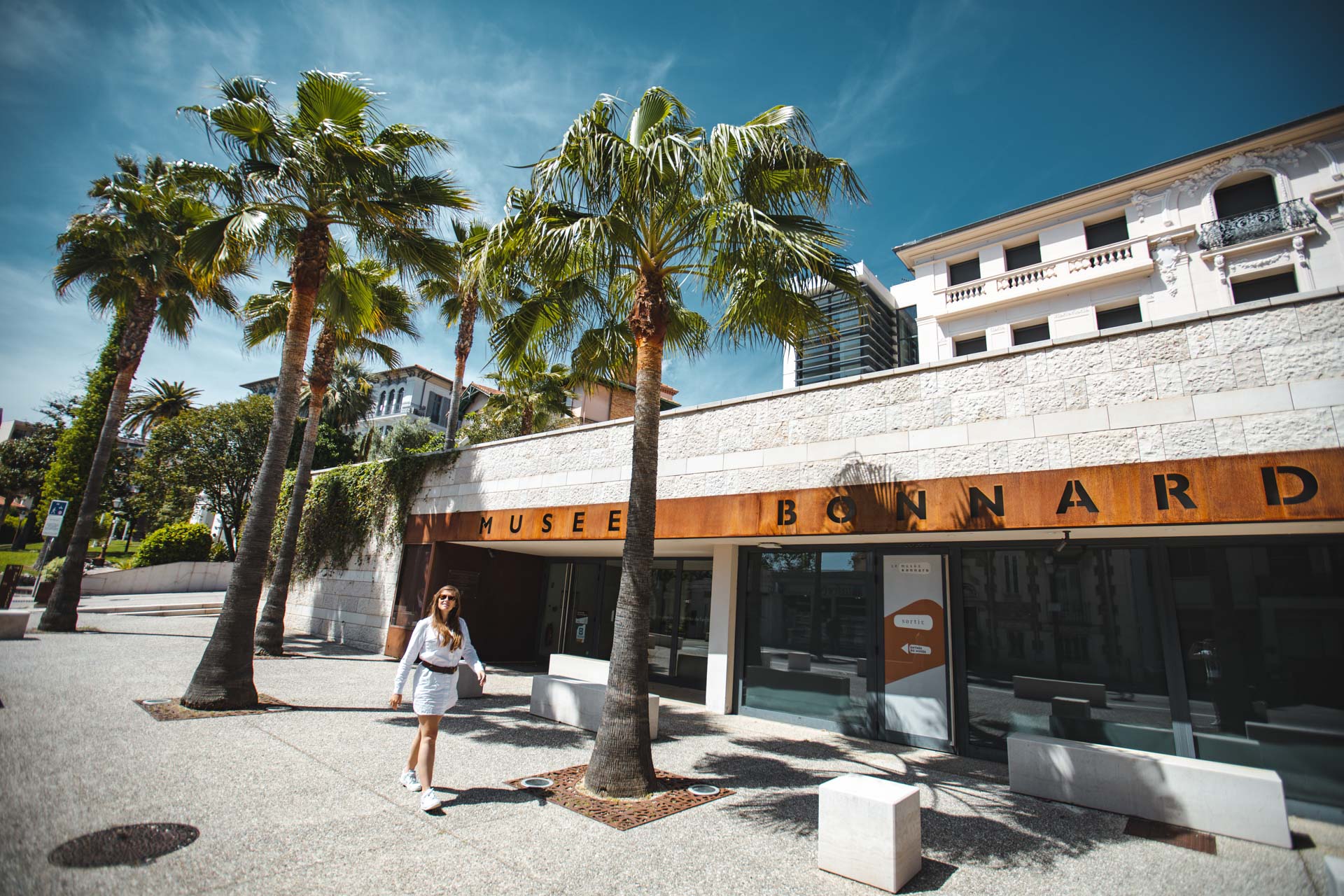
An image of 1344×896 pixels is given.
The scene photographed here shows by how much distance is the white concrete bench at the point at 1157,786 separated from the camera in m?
5.34

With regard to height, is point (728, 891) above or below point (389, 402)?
below

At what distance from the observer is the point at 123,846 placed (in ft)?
13.2

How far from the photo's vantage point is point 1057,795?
637cm

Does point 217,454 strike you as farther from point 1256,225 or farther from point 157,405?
point 1256,225

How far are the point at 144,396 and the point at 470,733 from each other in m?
42.8

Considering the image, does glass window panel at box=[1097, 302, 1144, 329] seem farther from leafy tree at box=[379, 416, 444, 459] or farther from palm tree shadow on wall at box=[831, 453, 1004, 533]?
leafy tree at box=[379, 416, 444, 459]

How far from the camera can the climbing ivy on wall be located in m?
16.4

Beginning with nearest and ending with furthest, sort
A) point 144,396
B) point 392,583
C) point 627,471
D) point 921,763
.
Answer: point 921,763 → point 627,471 → point 392,583 → point 144,396

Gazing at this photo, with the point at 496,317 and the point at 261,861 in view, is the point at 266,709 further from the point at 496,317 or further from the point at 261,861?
the point at 496,317

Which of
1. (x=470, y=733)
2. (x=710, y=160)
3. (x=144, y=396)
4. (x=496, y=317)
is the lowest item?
(x=470, y=733)

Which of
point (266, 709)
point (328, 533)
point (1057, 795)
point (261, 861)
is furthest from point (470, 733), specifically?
point (328, 533)

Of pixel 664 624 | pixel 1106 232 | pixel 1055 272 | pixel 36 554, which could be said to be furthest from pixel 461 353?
pixel 36 554

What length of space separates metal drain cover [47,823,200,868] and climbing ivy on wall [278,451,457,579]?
1180 cm

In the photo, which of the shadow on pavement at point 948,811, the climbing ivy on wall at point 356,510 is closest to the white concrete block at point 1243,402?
the shadow on pavement at point 948,811
